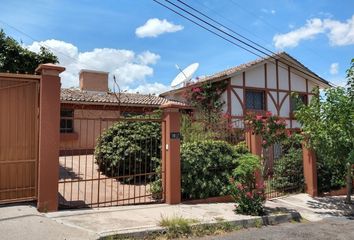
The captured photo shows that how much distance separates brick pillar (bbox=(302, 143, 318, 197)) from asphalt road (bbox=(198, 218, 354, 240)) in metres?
3.22

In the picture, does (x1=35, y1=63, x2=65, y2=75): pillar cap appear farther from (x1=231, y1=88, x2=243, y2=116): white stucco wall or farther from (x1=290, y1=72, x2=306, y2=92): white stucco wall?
(x1=290, y1=72, x2=306, y2=92): white stucco wall

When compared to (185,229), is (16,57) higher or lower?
higher

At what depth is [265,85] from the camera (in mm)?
21234

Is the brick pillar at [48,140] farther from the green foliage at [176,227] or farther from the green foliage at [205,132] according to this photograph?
the green foliage at [205,132]

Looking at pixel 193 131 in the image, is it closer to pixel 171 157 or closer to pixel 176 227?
pixel 171 157

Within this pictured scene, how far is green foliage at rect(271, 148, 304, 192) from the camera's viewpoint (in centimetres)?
1233

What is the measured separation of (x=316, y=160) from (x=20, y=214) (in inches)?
377

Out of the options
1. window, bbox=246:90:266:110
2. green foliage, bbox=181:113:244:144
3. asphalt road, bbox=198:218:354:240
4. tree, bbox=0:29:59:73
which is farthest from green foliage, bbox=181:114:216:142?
window, bbox=246:90:266:110

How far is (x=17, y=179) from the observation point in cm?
711

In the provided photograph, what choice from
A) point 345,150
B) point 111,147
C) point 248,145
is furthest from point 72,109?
point 345,150

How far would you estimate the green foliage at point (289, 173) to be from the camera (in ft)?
40.5

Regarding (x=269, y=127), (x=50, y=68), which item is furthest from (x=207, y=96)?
(x=50, y=68)

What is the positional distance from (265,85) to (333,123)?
1119 cm

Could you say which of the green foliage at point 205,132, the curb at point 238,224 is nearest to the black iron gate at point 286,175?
the green foliage at point 205,132
